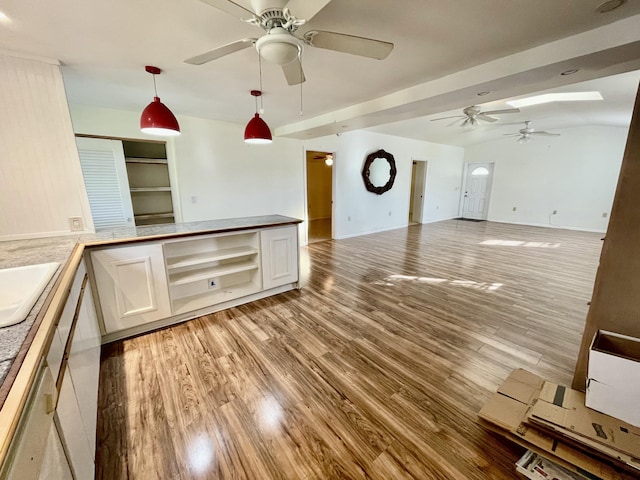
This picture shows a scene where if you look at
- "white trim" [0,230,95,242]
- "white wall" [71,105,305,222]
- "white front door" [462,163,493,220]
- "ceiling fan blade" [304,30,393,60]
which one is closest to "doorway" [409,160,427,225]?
"white front door" [462,163,493,220]

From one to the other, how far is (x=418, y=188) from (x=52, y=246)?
8.62 meters

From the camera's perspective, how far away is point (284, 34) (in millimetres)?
1388

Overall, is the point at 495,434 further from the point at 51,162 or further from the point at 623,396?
the point at 51,162

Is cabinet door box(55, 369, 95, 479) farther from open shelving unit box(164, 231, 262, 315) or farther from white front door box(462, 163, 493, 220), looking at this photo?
white front door box(462, 163, 493, 220)

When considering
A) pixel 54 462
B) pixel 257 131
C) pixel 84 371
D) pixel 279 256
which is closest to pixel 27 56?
pixel 257 131

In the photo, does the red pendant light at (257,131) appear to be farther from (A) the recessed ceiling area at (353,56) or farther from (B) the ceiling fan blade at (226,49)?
(B) the ceiling fan blade at (226,49)

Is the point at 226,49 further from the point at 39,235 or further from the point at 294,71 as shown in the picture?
the point at 39,235

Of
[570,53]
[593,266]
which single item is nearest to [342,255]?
[570,53]

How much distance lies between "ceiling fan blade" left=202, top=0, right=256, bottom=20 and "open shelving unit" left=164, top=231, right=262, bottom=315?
1.85 metres

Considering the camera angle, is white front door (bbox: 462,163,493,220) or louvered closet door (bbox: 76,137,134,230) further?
white front door (bbox: 462,163,493,220)

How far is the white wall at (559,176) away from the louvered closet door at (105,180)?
10053 mm

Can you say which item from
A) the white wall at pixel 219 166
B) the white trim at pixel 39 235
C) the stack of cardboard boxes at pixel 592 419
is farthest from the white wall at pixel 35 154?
the stack of cardboard boxes at pixel 592 419

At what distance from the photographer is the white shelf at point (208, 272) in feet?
8.69

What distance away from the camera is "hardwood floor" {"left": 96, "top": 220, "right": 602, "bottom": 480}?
4.46 feet
